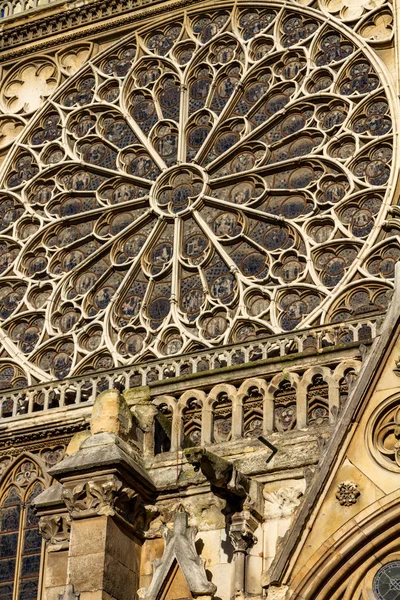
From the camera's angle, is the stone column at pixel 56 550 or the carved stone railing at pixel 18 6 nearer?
the stone column at pixel 56 550

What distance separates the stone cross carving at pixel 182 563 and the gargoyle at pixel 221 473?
23.0 inches

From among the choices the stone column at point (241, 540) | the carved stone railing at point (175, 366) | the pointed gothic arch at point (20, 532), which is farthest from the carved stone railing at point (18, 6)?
the stone column at point (241, 540)

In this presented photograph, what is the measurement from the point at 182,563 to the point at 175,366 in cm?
596

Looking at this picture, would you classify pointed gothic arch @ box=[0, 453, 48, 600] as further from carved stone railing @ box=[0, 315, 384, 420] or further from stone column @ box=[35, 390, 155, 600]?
stone column @ box=[35, 390, 155, 600]

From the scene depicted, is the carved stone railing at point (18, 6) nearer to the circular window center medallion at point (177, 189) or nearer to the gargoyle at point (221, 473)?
the circular window center medallion at point (177, 189)

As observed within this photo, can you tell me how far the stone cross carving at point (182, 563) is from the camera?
15.8 m

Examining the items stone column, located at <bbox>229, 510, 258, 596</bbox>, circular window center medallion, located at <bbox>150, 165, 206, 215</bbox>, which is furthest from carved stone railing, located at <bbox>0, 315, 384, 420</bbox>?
stone column, located at <bbox>229, 510, 258, 596</bbox>

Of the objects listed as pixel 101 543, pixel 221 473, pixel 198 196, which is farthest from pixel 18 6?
pixel 221 473

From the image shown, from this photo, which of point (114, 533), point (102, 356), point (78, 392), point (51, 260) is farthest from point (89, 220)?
point (114, 533)

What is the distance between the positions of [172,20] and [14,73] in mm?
3120

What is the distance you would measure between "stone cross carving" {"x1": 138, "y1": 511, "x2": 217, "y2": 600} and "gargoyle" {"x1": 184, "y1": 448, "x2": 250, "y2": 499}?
23.0 inches

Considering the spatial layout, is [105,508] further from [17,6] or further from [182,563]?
[17,6]

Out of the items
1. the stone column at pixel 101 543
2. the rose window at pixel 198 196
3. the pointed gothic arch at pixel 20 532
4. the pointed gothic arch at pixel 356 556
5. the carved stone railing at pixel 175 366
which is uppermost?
the rose window at pixel 198 196

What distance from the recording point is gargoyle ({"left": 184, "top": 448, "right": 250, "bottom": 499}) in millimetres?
15922
